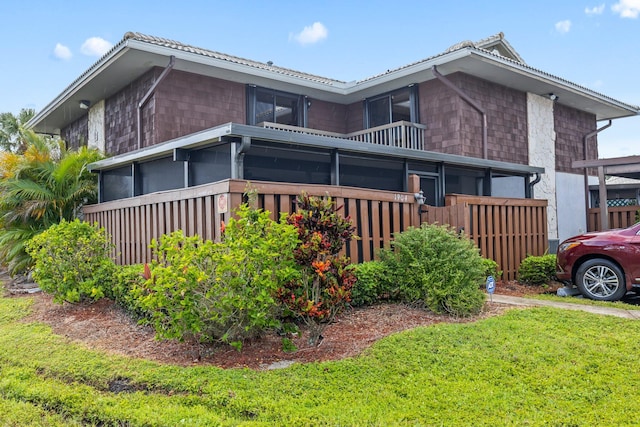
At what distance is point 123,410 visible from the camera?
159 inches

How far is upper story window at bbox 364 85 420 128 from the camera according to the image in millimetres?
14383

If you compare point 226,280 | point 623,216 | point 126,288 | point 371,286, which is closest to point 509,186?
point 623,216

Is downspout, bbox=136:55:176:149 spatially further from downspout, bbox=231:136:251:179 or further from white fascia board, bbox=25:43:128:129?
downspout, bbox=231:136:251:179

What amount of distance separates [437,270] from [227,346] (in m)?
3.00

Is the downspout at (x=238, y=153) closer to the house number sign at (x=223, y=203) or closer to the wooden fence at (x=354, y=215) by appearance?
the wooden fence at (x=354, y=215)

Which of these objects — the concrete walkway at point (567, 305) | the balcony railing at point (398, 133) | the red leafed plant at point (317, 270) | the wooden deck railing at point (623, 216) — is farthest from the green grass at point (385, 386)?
the wooden deck railing at point (623, 216)

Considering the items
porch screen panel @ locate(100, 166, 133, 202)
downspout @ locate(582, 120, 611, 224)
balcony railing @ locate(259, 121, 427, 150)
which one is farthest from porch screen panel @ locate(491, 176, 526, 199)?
porch screen panel @ locate(100, 166, 133, 202)

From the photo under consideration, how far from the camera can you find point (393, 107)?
49.2 ft

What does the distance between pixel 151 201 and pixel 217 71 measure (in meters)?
5.50

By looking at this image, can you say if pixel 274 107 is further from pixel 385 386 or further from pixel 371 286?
pixel 385 386

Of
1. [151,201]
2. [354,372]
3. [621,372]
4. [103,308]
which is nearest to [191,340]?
[354,372]

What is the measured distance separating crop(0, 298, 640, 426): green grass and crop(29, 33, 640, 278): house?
13.3 ft

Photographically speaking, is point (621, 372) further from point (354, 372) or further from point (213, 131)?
point (213, 131)

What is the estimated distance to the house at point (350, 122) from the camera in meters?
9.80
